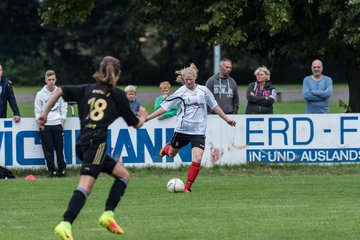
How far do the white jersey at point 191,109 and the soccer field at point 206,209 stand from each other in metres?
0.94

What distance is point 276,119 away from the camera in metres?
18.1

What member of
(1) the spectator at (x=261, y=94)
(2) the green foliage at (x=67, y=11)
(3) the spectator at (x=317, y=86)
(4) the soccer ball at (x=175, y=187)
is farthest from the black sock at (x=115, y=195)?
(2) the green foliage at (x=67, y=11)

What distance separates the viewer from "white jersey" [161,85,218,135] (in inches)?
569

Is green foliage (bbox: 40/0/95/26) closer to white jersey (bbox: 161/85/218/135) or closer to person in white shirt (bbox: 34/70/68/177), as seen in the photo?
person in white shirt (bbox: 34/70/68/177)

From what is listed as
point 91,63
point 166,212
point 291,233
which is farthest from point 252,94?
point 91,63

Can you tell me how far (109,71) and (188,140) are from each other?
4.95 metres

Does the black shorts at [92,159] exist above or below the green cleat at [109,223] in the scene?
above

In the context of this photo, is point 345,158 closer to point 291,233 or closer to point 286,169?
point 286,169

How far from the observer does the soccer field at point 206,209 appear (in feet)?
33.6

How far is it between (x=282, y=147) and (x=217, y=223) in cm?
746

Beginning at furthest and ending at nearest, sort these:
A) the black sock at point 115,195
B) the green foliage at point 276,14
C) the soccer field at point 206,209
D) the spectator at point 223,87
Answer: the green foliage at point 276,14 → the spectator at point 223,87 → the soccer field at point 206,209 → the black sock at point 115,195

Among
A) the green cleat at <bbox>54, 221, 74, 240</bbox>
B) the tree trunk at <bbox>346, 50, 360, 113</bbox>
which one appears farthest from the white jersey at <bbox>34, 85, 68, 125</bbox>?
the green cleat at <bbox>54, 221, 74, 240</bbox>

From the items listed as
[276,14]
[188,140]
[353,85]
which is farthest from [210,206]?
[353,85]

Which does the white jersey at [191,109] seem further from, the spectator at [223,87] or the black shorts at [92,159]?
the black shorts at [92,159]
